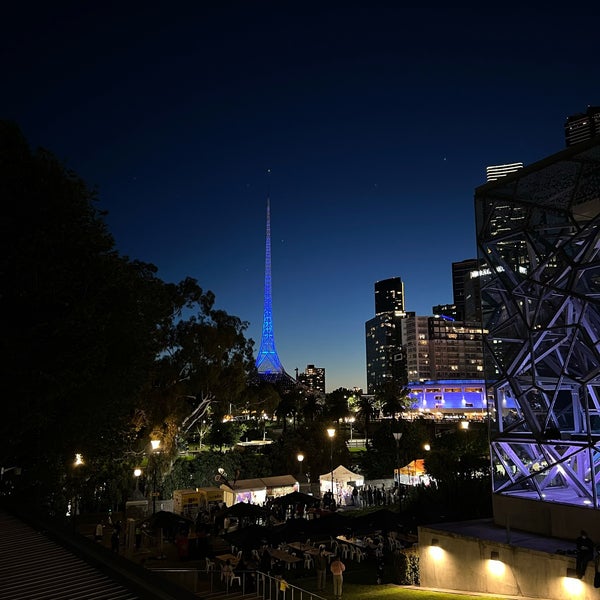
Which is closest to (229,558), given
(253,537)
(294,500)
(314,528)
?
(253,537)

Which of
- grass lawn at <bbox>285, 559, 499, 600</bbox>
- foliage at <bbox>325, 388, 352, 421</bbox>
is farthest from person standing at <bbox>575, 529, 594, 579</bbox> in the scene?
foliage at <bbox>325, 388, 352, 421</bbox>

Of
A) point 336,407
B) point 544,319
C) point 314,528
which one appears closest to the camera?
point 314,528

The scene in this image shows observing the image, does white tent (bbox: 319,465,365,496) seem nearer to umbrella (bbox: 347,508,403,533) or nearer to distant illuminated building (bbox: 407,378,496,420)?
umbrella (bbox: 347,508,403,533)

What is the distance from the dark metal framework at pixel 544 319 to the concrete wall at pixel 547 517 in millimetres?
415

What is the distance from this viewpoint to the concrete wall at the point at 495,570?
12.9m

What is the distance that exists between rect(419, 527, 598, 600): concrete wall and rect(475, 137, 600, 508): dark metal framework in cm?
318

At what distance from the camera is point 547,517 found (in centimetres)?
1627

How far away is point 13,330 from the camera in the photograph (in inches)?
494

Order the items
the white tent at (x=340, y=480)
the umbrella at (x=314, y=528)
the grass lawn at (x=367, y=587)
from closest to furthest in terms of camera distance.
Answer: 1. the grass lawn at (x=367, y=587)
2. the umbrella at (x=314, y=528)
3. the white tent at (x=340, y=480)

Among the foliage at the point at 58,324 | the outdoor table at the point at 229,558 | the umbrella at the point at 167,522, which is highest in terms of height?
the foliage at the point at 58,324

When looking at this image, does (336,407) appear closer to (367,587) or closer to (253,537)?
(253,537)

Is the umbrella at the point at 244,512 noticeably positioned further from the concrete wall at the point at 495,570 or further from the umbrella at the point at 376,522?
the concrete wall at the point at 495,570

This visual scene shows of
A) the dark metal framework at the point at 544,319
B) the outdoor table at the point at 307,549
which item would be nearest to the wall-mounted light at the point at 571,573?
the dark metal framework at the point at 544,319

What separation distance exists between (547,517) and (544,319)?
21.8 feet
